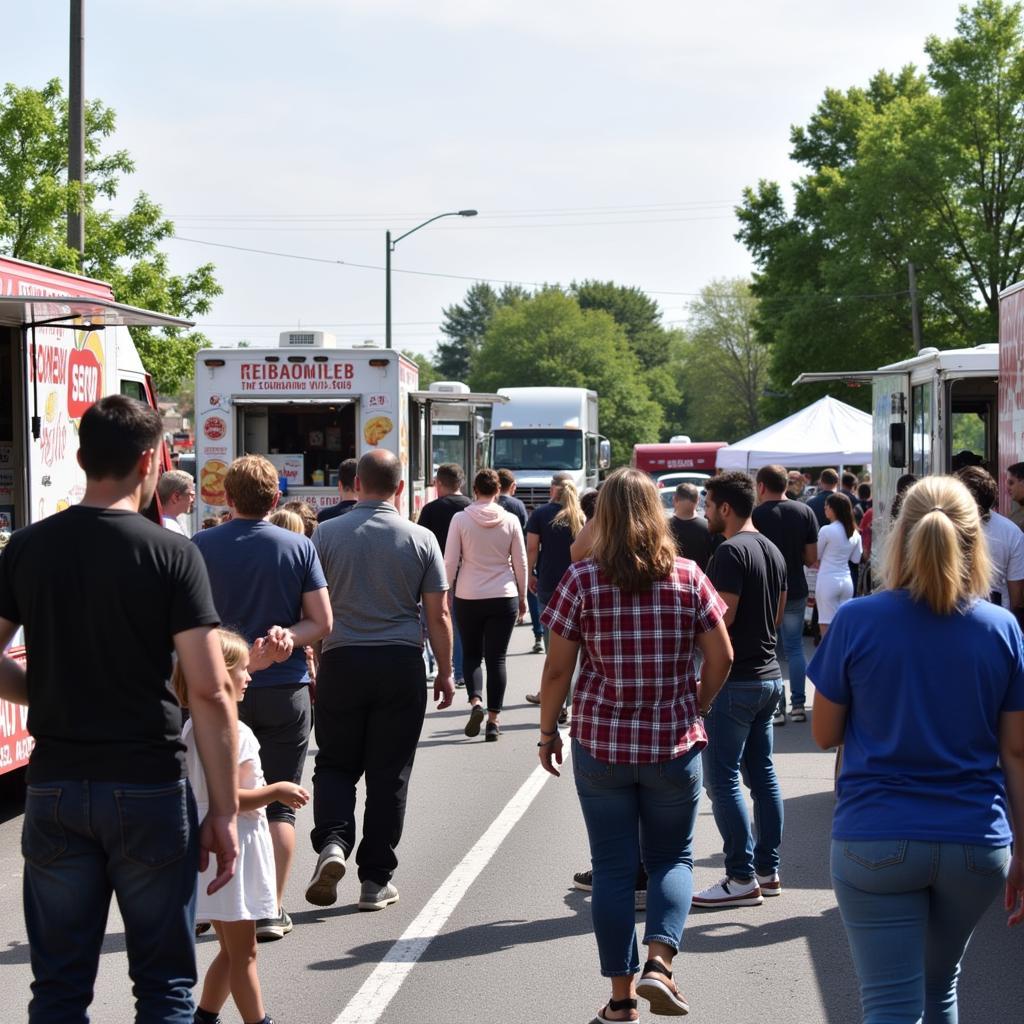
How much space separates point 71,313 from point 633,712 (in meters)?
4.79

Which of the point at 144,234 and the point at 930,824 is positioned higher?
the point at 144,234

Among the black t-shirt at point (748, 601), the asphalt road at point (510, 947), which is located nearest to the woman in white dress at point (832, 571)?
the asphalt road at point (510, 947)

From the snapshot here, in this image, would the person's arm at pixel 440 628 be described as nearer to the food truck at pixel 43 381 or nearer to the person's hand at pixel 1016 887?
the food truck at pixel 43 381

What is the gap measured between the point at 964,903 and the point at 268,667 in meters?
3.22

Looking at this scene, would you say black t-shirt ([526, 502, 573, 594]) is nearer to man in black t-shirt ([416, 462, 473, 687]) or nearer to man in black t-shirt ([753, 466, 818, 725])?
man in black t-shirt ([416, 462, 473, 687])

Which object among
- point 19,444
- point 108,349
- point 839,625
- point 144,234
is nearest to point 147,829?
point 839,625

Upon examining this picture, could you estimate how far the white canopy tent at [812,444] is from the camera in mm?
24359

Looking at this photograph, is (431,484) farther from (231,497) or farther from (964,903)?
(964,903)

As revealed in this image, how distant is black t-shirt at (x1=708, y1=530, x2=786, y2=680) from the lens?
21.9ft

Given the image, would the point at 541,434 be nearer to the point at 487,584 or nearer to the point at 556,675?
the point at 487,584

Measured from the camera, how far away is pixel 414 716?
6.83 metres

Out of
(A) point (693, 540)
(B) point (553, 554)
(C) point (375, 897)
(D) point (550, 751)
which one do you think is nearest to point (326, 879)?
(C) point (375, 897)

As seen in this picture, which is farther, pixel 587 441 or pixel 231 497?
pixel 587 441

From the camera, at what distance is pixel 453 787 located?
9477 mm
